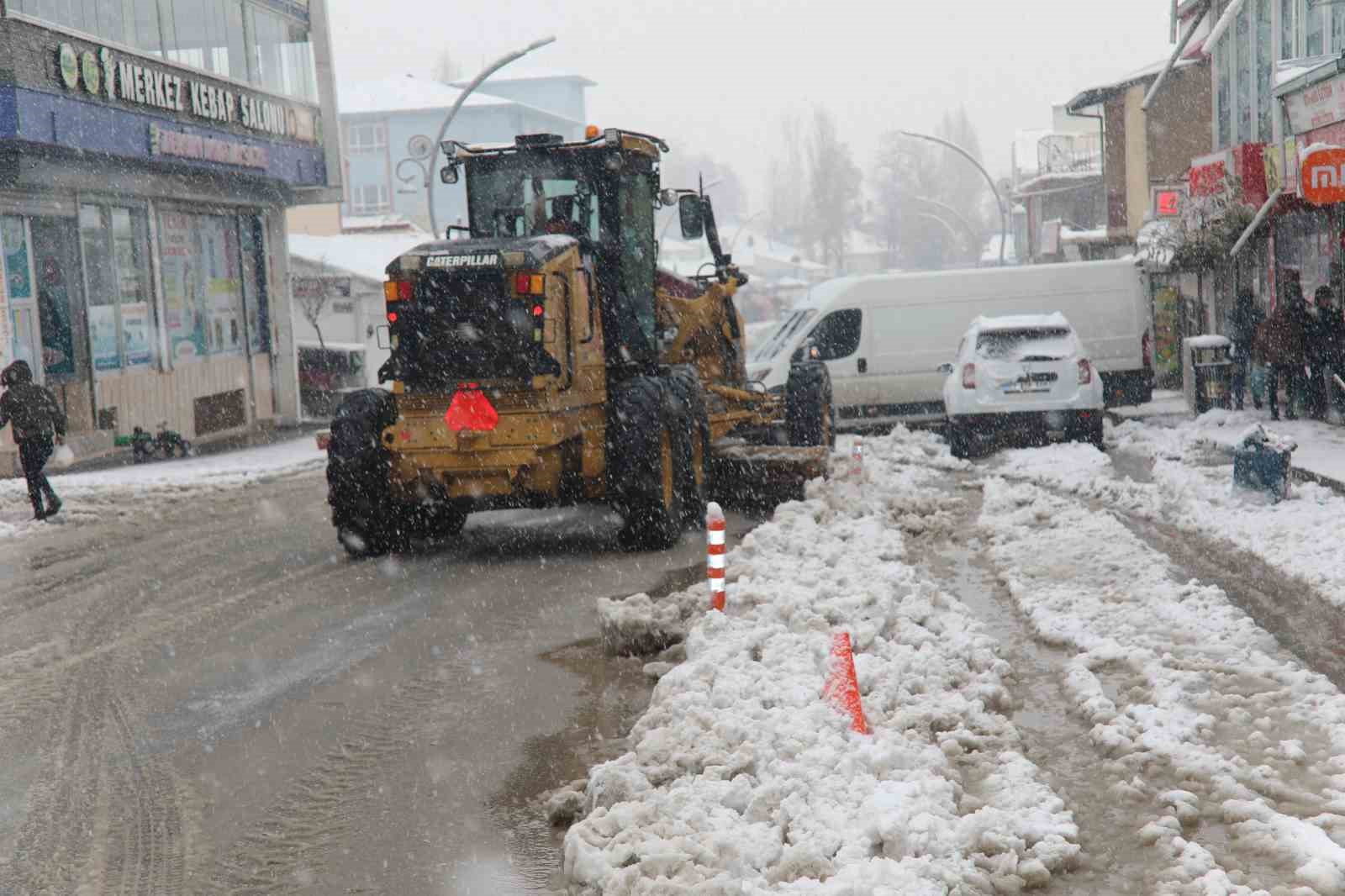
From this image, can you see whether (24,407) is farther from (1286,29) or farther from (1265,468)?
(1286,29)

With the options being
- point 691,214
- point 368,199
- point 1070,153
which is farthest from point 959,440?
point 368,199

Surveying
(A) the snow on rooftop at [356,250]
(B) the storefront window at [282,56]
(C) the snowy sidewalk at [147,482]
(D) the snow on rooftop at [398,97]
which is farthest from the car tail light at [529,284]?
(D) the snow on rooftop at [398,97]

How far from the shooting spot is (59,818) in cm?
653

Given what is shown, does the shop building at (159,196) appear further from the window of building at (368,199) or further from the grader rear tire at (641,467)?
the window of building at (368,199)

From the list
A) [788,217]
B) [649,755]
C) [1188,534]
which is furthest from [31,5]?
[788,217]

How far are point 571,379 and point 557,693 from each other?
4.76 m

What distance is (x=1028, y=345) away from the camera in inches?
766

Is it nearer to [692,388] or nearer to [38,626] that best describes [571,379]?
[692,388]

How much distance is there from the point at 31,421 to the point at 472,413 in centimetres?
636

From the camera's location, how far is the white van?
23.1 meters

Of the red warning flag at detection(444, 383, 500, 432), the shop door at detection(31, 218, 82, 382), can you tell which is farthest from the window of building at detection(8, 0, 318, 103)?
the red warning flag at detection(444, 383, 500, 432)

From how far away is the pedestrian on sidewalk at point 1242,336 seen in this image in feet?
76.3

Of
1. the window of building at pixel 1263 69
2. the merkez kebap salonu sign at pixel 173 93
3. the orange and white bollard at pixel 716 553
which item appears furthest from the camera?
→ the window of building at pixel 1263 69

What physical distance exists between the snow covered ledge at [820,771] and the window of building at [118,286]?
685 inches
